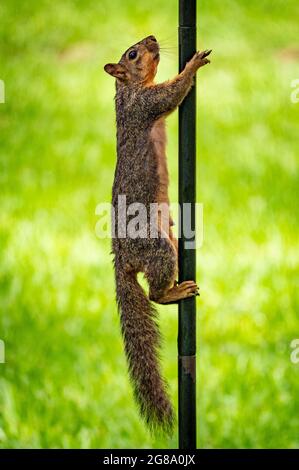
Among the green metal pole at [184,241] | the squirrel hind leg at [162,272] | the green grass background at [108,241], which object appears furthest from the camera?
the green grass background at [108,241]

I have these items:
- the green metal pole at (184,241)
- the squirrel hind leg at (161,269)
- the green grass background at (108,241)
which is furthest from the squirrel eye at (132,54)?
the green grass background at (108,241)

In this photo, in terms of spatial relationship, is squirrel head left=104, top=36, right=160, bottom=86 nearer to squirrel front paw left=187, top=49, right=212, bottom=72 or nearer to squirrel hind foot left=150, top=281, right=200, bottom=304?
squirrel front paw left=187, top=49, right=212, bottom=72

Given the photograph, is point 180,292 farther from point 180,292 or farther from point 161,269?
point 161,269

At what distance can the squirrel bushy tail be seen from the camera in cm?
201

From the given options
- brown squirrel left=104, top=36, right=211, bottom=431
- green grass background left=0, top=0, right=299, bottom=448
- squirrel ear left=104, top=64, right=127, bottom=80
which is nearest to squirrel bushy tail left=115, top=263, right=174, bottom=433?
brown squirrel left=104, top=36, right=211, bottom=431

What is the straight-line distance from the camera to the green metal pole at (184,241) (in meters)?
1.88

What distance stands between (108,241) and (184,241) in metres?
3.02

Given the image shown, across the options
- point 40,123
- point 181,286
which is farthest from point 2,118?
point 181,286

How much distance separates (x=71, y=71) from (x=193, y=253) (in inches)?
202

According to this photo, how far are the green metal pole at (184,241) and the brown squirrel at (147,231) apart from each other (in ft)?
0.16

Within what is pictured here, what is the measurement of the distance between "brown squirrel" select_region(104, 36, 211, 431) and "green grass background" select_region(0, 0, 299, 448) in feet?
3.59

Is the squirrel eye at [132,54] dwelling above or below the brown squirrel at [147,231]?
above

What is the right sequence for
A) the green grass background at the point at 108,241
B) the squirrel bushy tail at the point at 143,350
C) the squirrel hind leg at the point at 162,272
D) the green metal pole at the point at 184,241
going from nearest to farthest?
the green metal pole at the point at 184,241 → the squirrel bushy tail at the point at 143,350 → the squirrel hind leg at the point at 162,272 → the green grass background at the point at 108,241

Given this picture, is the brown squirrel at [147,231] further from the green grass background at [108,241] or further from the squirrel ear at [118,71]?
the green grass background at [108,241]
